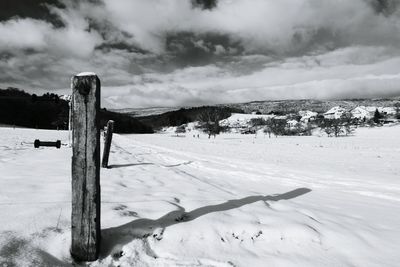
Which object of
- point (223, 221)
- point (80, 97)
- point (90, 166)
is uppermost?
point (80, 97)

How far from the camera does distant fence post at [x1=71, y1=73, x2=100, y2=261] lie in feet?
8.87

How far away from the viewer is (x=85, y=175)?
2766mm

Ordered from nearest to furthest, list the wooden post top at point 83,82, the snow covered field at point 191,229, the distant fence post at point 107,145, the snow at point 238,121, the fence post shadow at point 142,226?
the wooden post top at point 83,82 → the snow covered field at point 191,229 → the fence post shadow at point 142,226 → the distant fence post at point 107,145 → the snow at point 238,121

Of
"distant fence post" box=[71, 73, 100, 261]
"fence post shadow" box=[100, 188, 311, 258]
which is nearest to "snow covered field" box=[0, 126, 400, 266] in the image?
"fence post shadow" box=[100, 188, 311, 258]

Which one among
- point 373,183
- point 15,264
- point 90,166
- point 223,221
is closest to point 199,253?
point 223,221

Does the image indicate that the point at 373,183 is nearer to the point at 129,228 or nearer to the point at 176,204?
the point at 176,204

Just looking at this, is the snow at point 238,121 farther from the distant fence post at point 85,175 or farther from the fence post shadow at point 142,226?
the distant fence post at point 85,175

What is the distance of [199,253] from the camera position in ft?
9.93

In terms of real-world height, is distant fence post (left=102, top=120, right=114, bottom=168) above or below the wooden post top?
below

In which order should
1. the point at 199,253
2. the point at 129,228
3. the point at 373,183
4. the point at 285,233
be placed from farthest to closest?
the point at 373,183 < the point at 285,233 < the point at 129,228 < the point at 199,253

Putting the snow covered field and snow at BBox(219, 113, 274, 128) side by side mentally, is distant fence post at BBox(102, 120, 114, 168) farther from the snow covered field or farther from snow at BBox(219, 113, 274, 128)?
snow at BBox(219, 113, 274, 128)

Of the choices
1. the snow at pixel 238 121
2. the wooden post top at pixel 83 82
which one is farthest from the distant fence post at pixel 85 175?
the snow at pixel 238 121

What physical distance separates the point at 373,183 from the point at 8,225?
9.40 m

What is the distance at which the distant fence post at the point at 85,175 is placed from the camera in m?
2.70
